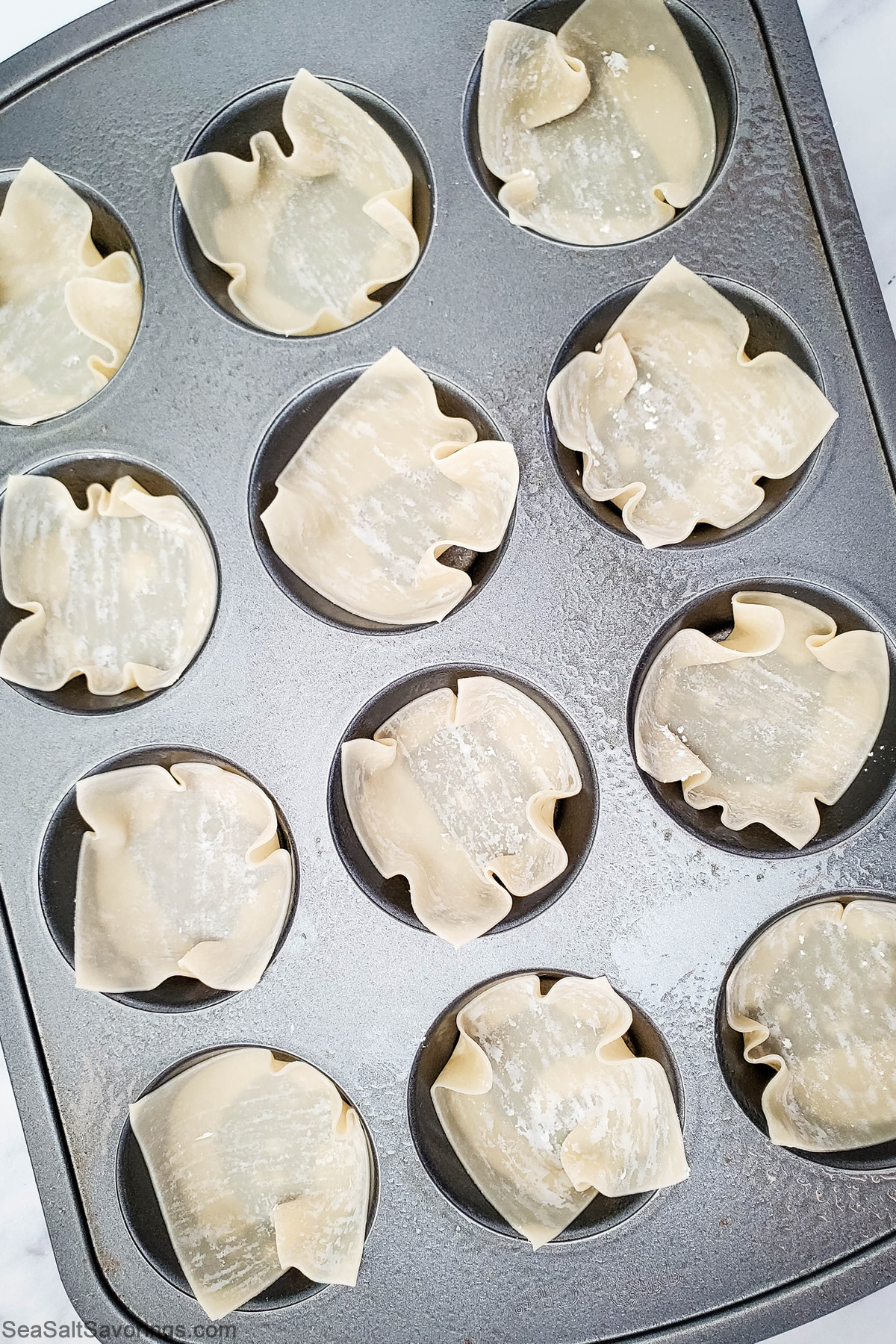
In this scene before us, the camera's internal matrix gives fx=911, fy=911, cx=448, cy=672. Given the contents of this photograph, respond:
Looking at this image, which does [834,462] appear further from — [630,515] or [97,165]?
[97,165]


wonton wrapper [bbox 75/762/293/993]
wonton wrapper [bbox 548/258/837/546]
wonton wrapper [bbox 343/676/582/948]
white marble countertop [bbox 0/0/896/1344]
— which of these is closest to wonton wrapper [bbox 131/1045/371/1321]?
wonton wrapper [bbox 75/762/293/993]

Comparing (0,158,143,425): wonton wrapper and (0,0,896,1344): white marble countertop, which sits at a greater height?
(0,158,143,425): wonton wrapper

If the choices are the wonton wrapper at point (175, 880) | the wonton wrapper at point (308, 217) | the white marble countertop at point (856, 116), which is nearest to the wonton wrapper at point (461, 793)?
the wonton wrapper at point (175, 880)

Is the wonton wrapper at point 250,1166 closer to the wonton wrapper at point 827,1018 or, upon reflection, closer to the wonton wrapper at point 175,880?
the wonton wrapper at point 175,880

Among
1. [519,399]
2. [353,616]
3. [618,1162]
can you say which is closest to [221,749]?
[353,616]

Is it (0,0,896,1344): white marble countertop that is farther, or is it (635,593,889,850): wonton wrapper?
(0,0,896,1344): white marble countertop

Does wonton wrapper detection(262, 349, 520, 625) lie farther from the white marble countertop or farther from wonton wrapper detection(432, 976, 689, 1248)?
the white marble countertop

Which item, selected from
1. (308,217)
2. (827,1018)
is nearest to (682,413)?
(308,217)

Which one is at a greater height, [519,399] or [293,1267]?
[519,399]
